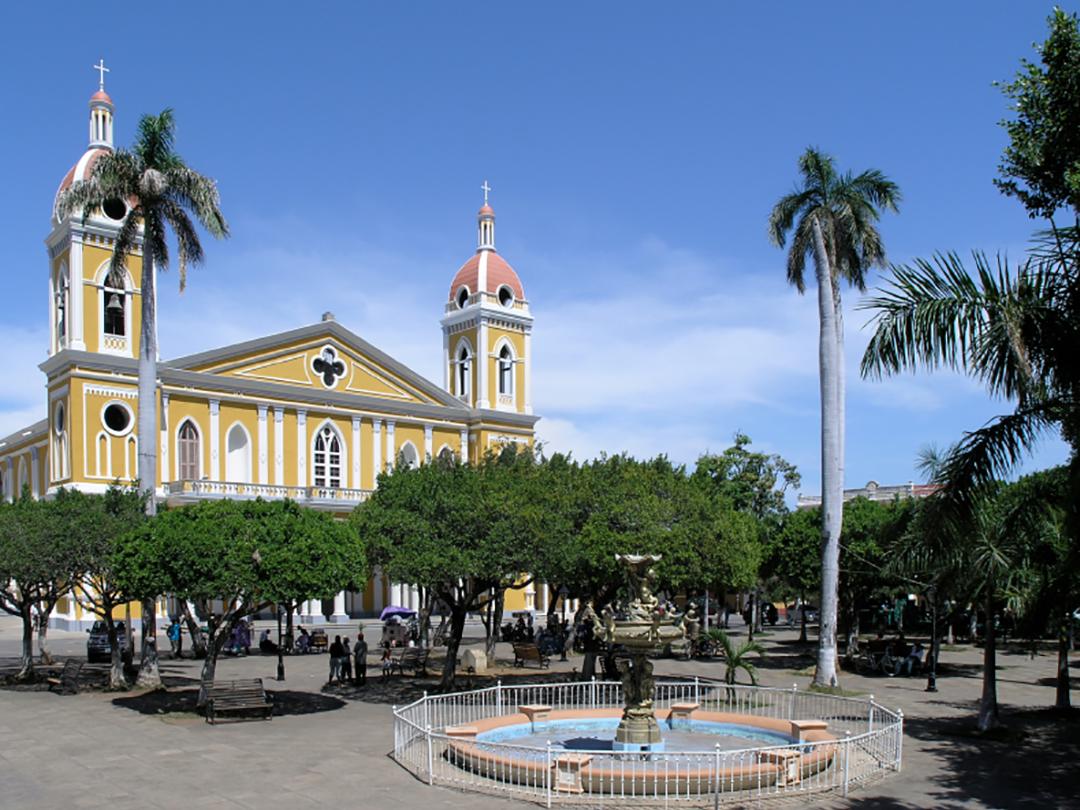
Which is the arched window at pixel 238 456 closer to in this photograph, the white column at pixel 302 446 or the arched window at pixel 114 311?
the white column at pixel 302 446

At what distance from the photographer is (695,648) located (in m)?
33.2

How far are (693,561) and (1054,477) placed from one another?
1147cm

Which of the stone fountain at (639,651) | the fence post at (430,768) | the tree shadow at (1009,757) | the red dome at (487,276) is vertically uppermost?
Answer: the red dome at (487,276)

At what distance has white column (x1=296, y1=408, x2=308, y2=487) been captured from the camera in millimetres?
51781

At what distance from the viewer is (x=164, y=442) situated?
47.5m

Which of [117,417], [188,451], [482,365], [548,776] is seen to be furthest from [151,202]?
[482,365]

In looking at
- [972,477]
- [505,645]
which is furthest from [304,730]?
[505,645]

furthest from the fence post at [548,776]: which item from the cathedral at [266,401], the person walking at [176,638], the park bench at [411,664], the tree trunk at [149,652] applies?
the cathedral at [266,401]

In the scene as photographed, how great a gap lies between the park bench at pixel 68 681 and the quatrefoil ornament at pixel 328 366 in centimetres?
2995

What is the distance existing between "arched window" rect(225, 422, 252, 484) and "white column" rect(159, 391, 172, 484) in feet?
10.4

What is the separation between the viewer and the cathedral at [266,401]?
1748 inches

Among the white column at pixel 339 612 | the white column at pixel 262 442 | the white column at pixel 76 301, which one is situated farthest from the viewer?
the white column at pixel 262 442

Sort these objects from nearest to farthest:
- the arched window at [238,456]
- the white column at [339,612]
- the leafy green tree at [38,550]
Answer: the leafy green tree at [38,550]
the white column at [339,612]
the arched window at [238,456]

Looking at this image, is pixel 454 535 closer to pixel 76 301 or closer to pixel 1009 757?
pixel 1009 757
